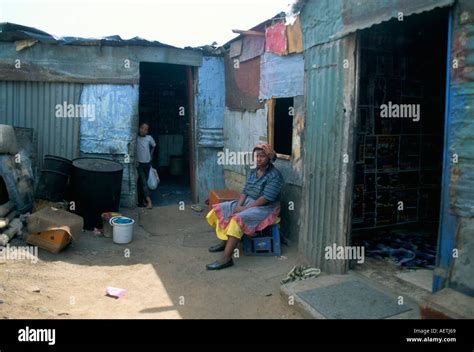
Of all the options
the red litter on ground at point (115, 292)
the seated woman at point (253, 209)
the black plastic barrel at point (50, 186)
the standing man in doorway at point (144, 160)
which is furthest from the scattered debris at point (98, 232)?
the red litter on ground at point (115, 292)

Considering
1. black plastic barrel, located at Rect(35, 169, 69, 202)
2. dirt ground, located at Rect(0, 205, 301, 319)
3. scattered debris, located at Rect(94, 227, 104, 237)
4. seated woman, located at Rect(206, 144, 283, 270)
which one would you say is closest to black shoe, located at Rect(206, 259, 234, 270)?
seated woman, located at Rect(206, 144, 283, 270)

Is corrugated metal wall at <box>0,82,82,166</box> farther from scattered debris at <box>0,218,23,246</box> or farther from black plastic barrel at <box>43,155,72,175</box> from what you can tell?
scattered debris at <box>0,218,23,246</box>

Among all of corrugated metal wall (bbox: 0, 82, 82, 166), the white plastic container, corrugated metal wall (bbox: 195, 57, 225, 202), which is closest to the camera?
the white plastic container

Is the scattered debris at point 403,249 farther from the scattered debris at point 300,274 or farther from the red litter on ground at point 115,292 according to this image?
the red litter on ground at point 115,292

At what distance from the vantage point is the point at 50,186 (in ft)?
23.6

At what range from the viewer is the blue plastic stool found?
6.33m

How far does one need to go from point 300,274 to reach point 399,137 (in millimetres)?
3072

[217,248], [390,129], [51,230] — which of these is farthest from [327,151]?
[51,230]

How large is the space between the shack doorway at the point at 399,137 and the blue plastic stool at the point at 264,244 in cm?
115

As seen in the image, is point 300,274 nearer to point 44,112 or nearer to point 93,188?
point 93,188

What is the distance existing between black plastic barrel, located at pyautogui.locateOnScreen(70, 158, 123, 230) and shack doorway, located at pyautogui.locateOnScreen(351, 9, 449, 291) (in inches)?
163

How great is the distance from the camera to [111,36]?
859cm
